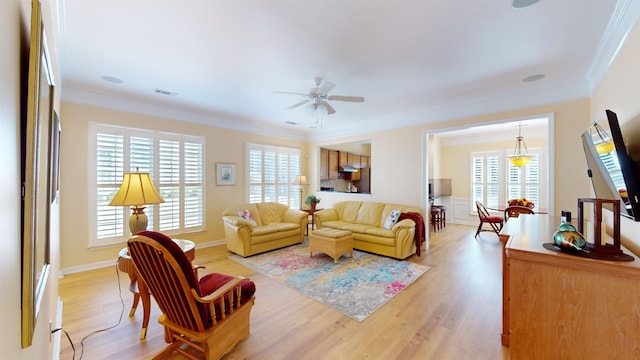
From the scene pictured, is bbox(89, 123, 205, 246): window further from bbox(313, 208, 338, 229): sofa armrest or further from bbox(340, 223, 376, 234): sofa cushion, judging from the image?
bbox(340, 223, 376, 234): sofa cushion

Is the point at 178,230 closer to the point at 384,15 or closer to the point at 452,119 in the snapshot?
the point at 384,15

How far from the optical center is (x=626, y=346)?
1.28m

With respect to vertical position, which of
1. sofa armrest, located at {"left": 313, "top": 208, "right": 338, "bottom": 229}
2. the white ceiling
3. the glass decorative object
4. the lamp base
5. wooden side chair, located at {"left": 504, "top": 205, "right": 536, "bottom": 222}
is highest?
the white ceiling

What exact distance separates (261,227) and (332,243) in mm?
1533

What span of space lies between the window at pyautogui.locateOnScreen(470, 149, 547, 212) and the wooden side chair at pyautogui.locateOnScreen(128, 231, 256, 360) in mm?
7562

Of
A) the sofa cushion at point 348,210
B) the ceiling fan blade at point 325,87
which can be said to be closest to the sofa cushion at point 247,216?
the sofa cushion at point 348,210

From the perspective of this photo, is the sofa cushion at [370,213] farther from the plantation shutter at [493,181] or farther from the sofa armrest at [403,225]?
the plantation shutter at [493,181]

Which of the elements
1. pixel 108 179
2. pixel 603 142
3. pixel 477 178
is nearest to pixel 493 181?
pixel 477 178

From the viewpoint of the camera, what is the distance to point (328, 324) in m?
2.51

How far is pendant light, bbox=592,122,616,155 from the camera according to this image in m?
1.76

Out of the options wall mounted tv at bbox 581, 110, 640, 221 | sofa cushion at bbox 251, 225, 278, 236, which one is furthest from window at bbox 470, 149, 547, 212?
sofa cushion at bbox 251, 225, 278, 236

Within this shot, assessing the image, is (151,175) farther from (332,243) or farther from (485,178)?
(485,178)

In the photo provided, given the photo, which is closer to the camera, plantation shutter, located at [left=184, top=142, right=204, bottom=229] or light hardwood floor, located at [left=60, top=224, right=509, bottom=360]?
light hardwood floor, located at [left=60, top=224, right=509, bottom=360]

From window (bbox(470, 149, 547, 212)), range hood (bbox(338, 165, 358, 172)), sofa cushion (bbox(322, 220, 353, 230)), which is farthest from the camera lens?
range hood (bbox(338, 165, 358, 172))
